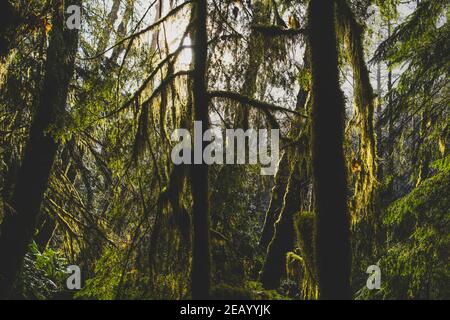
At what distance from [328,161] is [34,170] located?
13.2ft

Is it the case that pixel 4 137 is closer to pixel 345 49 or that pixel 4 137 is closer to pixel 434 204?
pixel 345 49

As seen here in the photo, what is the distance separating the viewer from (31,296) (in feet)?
21.3

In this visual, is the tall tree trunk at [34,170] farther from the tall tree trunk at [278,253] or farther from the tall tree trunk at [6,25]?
the tall tree trunk at [278,253]

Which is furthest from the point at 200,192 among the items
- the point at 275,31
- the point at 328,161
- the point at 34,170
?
the point at 34,170

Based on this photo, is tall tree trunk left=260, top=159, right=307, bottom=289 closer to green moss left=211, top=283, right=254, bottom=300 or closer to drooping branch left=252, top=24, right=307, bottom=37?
green moss left=211, top=283, right=254, bottom=300

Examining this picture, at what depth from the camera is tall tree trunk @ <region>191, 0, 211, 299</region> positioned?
4.21 m

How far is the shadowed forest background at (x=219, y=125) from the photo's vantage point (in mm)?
4062

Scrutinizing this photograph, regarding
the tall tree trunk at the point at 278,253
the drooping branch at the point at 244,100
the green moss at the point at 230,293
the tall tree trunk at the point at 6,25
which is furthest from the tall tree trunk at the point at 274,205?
Answer: the tall tree trunk at the point at 6,25

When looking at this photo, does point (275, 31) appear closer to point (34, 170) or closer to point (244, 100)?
point (244, 100)

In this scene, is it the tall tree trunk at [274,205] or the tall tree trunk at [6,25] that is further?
the tall tree trunk at [274,205]

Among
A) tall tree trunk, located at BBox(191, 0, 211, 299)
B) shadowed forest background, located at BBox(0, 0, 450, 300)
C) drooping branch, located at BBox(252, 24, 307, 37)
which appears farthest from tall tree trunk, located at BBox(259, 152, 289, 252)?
tall tree trunk, located at BBox(191, 0, 211, 299)

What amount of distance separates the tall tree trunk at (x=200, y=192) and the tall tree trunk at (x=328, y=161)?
989 mm

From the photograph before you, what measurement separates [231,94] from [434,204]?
10.5 ft
